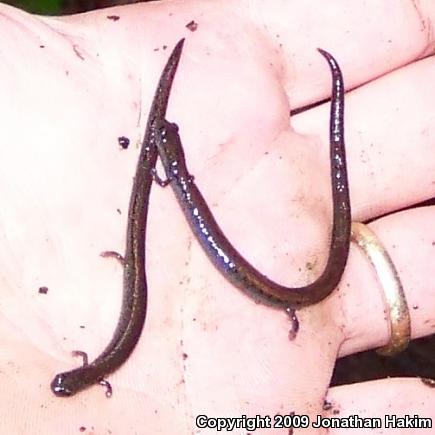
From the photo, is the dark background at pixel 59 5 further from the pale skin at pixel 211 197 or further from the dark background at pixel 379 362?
the pale skin at pixel 211 197

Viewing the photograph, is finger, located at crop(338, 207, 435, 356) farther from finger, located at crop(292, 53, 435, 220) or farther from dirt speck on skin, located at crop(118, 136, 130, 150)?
dirt speck on skin, located at crop(118, 136, 130, 150)

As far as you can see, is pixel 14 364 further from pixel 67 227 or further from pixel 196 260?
pixel 196 260

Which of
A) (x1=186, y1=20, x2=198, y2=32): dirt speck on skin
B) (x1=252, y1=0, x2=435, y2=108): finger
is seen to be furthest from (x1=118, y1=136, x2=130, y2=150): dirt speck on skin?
(x1=252, y1=0, x2=435, y2=108): finger

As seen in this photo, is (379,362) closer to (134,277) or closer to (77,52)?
(134,277)

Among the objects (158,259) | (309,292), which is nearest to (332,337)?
(309,292)

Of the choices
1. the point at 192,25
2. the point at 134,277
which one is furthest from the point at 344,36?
the point at 134,277

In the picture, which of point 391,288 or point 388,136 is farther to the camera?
point 388,136

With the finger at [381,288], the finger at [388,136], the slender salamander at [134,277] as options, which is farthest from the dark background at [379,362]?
the slender salamander at [134,277]
